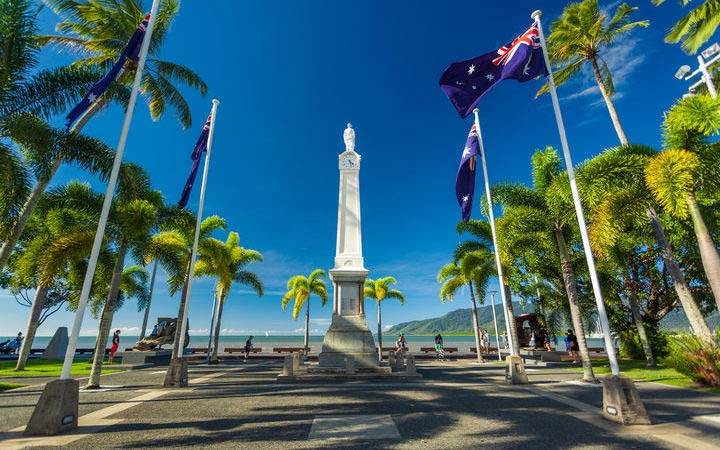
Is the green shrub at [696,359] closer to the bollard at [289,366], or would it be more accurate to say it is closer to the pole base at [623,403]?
the pole base at [623,403]

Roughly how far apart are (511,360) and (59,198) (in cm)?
1973

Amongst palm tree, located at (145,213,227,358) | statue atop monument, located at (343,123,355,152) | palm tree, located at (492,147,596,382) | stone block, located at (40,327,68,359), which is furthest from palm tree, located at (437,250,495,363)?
stone block, located at (40,327,68,359)

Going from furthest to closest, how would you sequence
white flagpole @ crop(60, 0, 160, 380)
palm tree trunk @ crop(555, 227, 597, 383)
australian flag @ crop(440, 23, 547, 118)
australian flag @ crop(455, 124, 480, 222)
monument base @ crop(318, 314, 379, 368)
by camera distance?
monument base @ crop(318, 314, 379, 368)
australian flag @ crop(455, 124, 480, 222)
palm tree trunk @ crop(555, 227, 597, 383)
australian flag @ crop(440, 23, 547, 118)
white flagpole @ crop(60, 0, 160, 380)

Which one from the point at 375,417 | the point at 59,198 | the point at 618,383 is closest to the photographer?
the point at 618,383

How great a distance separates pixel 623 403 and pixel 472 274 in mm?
16231

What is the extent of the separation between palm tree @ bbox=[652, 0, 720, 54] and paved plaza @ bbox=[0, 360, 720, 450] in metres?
14.4

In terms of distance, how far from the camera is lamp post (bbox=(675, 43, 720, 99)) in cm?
1850

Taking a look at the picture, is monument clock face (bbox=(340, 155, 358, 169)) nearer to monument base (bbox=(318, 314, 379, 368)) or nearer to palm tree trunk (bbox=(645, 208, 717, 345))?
monument base (bbox=(318, 314, 379, 368))

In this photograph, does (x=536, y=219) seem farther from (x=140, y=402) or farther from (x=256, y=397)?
(x=140, y=402)

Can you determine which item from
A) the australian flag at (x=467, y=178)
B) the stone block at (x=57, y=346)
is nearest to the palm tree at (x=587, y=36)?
the australian flag at (x=467, y=178)

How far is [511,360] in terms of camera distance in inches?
473

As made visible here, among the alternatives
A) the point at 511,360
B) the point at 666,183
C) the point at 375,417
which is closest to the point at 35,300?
the point at 375,417

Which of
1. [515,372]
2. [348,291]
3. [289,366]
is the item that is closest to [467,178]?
[515,372]

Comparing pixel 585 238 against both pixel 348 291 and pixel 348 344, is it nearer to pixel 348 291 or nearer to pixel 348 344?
pixel 348 291
